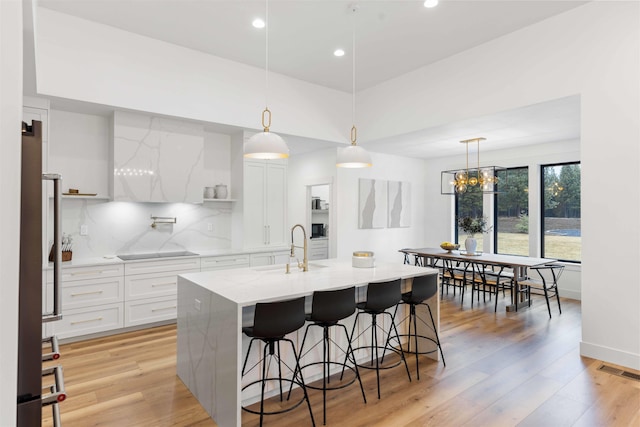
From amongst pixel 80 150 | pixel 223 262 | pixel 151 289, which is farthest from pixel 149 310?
pixel 80 150

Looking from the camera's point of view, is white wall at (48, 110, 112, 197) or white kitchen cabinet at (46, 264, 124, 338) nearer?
white kitchen cabinet at (46, 264, 124, 338)

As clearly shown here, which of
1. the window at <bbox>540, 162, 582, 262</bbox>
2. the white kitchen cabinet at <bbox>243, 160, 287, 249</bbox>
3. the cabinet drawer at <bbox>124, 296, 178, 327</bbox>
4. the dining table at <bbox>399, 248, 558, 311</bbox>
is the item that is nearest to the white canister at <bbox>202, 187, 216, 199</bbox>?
the white kitchen cabinet at <bbox>243, 160, 287, 249</bbox>

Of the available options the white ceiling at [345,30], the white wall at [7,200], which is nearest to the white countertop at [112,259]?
the white ceiling at [345,30]

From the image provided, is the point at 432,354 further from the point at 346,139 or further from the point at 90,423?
the point at 346,139

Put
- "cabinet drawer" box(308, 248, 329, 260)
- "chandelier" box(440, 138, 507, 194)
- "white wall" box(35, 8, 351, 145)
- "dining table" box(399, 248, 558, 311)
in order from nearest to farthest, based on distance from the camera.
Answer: "white wall" box(35, 8, 351, 145) < "dining table" box(399, 248, 558, 311) < "chandelier" box(440, 138, 507, 194) < "cabinet drawer" box(308, 248, 329, 260)

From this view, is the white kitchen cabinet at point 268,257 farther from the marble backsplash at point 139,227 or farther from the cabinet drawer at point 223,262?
the marble backsplash at point 139,227

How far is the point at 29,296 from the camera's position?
1.34 m

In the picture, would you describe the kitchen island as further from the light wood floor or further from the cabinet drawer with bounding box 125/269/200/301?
the cabinet drawer with bounding box 125/269/200/301

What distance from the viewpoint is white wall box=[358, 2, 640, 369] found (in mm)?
3303

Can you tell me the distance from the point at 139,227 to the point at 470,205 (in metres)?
6.24

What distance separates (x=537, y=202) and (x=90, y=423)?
700 centimetres

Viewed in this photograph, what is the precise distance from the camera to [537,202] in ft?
21.3

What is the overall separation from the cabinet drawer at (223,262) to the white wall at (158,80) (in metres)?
1.85

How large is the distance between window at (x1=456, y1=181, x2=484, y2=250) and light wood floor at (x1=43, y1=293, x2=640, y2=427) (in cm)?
362
